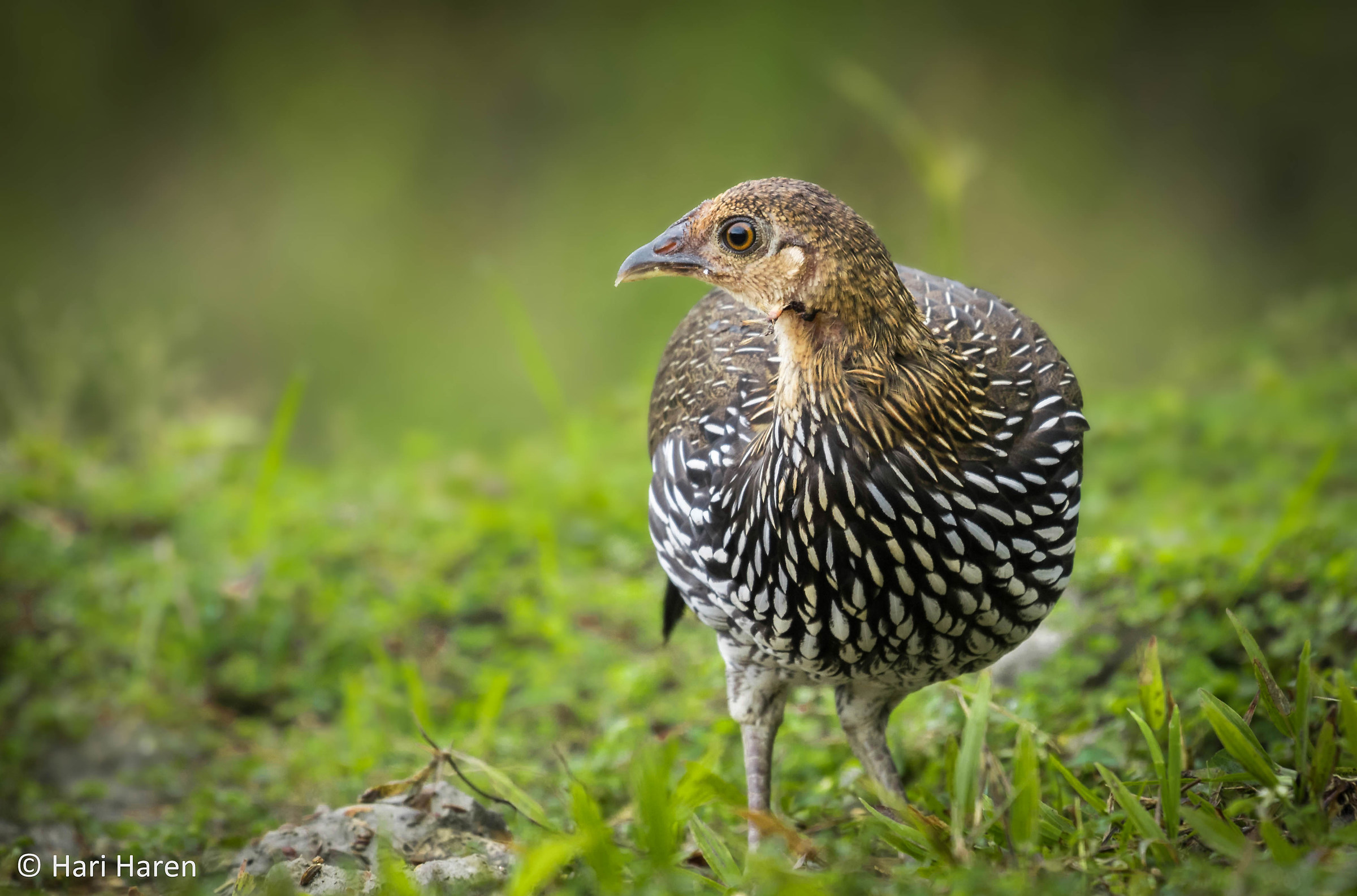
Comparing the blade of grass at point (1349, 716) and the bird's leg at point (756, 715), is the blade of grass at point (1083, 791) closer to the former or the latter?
the blade of grass at point (1349, 716)

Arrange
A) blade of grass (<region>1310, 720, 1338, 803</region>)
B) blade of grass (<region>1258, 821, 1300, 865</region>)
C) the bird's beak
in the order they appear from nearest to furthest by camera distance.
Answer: blade of grass (<region>1258, 821, 1300, 865</region>)
blade of grass (<region>1310, 720, 1338, 803</region>)
the bird's beak

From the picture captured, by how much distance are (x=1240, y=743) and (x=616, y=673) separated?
2572mm

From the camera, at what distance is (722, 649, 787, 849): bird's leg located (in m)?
3.37

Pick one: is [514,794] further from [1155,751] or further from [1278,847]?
[1278,847]

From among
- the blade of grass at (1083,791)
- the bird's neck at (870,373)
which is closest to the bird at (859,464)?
the bird's neck at (870,373)

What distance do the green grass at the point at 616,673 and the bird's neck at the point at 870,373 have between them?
70 centimetres

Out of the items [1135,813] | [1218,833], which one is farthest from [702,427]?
[1218,833]

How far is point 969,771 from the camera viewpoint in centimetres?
254

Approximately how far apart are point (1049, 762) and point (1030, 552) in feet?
1.73

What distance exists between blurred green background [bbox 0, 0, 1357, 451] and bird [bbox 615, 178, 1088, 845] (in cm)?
480

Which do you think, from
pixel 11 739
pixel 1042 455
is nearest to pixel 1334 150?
pixel 1042 455

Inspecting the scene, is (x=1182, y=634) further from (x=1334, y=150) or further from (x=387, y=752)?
(x=1334, y=150)

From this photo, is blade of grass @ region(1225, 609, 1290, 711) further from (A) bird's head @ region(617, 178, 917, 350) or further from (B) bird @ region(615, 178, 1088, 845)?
(A) bird's head @ region(617, 178, 917, 350)

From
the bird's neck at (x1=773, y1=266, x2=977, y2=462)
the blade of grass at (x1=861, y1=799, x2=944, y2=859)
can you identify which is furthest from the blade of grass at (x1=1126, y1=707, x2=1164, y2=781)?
the bird's neck at (x1=773, y1=266, x2=977, y2=462)
